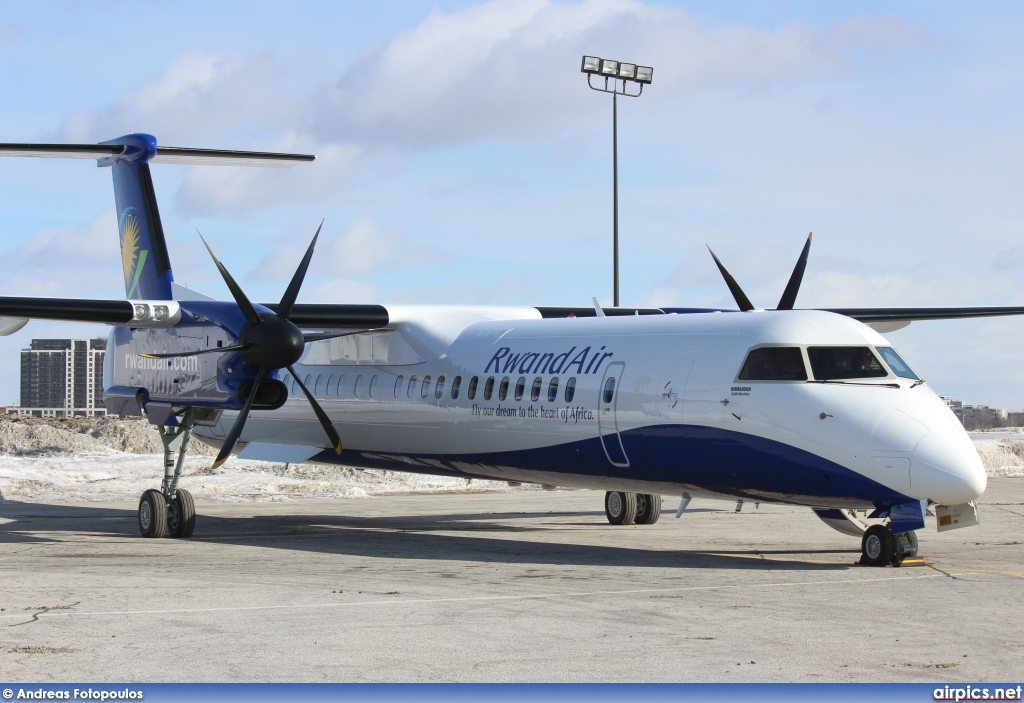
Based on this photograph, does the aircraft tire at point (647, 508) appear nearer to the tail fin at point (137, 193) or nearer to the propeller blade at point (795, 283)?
the propeller blade at point (795, 283)

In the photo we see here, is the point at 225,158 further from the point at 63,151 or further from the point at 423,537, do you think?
the point at 423,537

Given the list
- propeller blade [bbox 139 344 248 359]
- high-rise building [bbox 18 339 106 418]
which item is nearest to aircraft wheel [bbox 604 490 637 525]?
propeller blade [bbox 139 344 248 359]

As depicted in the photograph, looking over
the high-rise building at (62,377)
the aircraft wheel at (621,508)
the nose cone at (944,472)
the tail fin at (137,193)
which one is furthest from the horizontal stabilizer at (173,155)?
the high-rise building at (62,377)

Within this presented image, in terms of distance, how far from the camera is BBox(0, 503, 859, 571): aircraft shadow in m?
13.9

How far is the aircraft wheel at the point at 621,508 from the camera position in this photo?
1902cm

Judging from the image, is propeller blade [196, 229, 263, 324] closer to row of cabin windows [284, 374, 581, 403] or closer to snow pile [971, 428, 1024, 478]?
row of cabin windows [284, 374, 581, 403]

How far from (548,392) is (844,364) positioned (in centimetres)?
385

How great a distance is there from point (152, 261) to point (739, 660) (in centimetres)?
1340

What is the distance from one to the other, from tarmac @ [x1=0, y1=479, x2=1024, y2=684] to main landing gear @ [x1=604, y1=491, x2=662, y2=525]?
707 millimetres

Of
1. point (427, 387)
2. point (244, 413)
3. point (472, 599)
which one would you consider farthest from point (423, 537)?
point (472, 599)

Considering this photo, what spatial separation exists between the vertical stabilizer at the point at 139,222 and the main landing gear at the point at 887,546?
1095cm

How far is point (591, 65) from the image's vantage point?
3206 cm

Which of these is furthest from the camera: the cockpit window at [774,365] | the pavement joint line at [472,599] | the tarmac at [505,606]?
the cockpit window at [774,365]

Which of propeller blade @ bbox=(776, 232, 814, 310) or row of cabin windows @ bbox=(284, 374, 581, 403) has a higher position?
propeller blade @ bbox=(776, 232, 814, 310)
